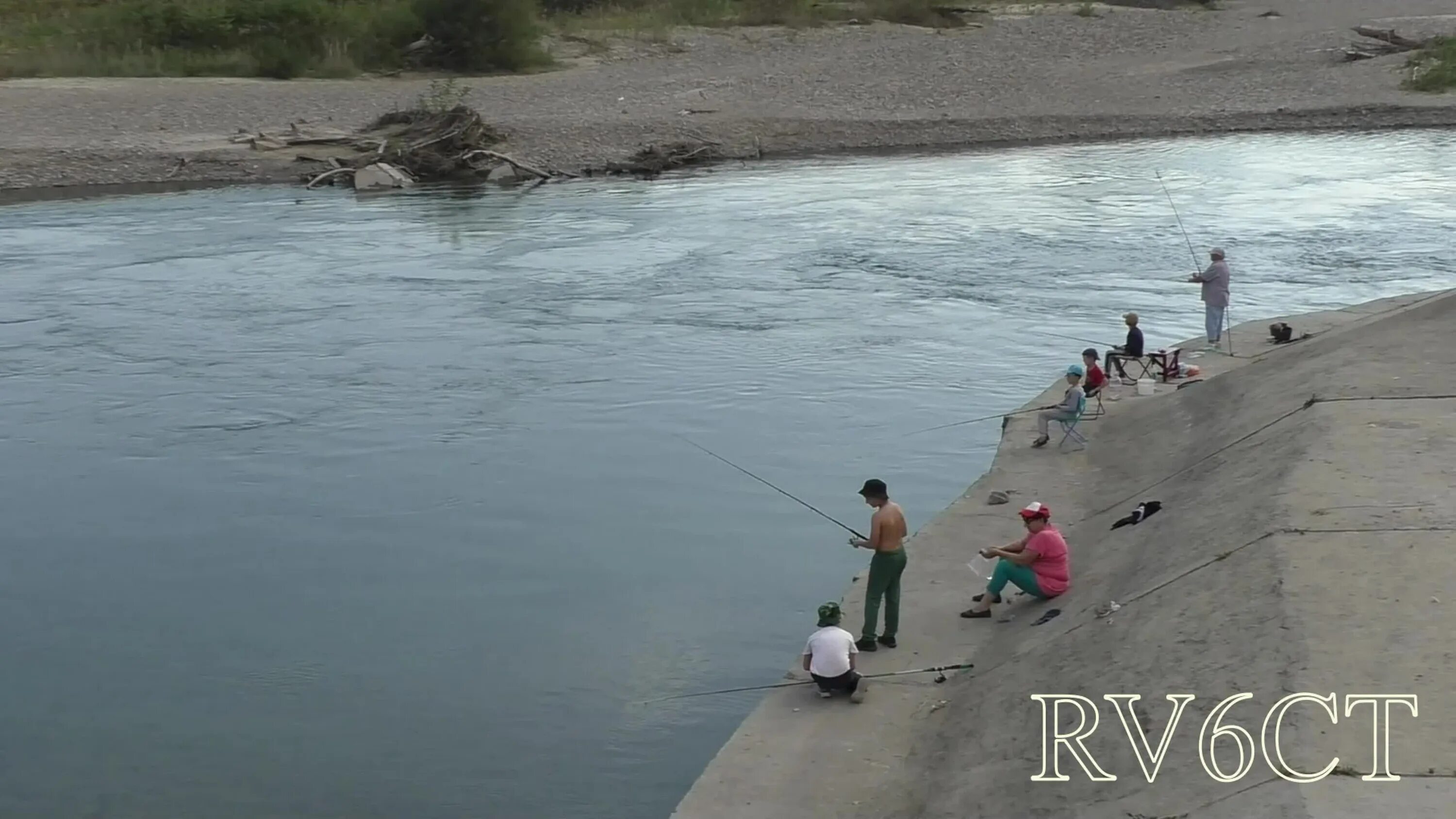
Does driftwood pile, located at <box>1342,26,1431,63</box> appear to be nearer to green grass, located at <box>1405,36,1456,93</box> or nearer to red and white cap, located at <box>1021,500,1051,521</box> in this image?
green grass, located at <box>1405,36,1456,93</box>

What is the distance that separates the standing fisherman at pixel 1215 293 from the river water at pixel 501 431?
228 cm

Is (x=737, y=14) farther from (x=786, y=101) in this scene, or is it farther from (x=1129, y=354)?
(x=1129, y=354)

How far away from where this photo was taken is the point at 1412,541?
1101cm

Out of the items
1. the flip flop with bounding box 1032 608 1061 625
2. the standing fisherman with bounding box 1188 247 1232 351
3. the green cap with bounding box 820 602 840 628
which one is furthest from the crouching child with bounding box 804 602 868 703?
the standing fisherman with bounding box 1188 247 1232 351

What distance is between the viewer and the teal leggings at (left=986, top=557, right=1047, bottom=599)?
41.9 ft

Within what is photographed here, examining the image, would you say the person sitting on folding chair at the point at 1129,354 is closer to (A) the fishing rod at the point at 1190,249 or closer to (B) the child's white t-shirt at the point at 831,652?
(A) the fishing rod at the point at 1190,249

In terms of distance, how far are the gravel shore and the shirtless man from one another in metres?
29.2

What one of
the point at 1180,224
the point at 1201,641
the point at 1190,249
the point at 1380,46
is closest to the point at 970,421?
the point at 1190,249

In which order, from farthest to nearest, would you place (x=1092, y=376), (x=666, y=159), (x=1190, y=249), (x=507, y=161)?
(x=666, y=159) < (x=507, y=161) < (x=1190, y=249) < (x=1092, y=376)

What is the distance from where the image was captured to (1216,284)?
20.4m

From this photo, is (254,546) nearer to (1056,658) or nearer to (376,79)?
(1056,658)

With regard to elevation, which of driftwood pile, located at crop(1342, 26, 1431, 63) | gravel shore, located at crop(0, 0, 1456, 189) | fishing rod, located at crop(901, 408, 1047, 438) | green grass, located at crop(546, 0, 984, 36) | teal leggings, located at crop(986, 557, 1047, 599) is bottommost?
fishing rod, located at crop(901, 408, 1047, 438)

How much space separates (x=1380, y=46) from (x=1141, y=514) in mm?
42704

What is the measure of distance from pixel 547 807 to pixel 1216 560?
475 centimetres
